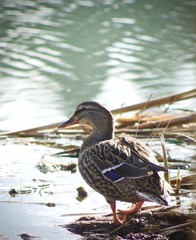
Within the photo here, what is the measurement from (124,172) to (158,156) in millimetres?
1618

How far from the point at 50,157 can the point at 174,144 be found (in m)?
1.18

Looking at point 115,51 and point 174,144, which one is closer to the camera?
point 174,144

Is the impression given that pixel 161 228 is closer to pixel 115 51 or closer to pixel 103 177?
pixel 103 177

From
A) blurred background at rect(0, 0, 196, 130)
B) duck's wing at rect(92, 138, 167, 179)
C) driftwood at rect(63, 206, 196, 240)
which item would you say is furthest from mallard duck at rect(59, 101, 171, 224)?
blurred background at rect(0, 0, 196, 130)

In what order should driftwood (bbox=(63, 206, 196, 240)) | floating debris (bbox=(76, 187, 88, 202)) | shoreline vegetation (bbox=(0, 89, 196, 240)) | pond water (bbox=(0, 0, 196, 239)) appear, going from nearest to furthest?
driftwood (bbox=(63, 206, 196, 240)) → shoreline vegetation (bbox=(0, 89, 196, 240)) → pond water (bbox=(0, 0, 196, 239)) → floating debris (bbox=(76, 187, 88, 202))

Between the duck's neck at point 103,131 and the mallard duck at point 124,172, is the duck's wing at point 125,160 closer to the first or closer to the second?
the mallard duck at point 124,172

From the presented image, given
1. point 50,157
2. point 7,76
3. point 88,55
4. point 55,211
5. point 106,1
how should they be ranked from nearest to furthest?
point 55,211 < point 50,157 < point 7,76 < point 88,55 < point 106,1

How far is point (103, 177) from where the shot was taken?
236 inches

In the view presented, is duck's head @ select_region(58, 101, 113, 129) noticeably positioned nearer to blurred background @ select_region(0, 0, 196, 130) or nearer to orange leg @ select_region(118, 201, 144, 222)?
orange leg @ select_region(118, 201, 144, 222)

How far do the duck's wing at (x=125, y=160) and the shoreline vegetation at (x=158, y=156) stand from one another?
1.02ft

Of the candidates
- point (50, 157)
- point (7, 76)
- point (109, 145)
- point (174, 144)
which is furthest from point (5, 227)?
point (7, 76)

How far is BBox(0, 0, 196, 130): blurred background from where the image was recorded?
9570 millimetres

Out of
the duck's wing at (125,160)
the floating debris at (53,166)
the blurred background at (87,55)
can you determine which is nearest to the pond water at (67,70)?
the blurred background at (87,55)

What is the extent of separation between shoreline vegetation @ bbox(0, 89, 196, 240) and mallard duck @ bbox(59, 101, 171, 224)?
147 millimetres
